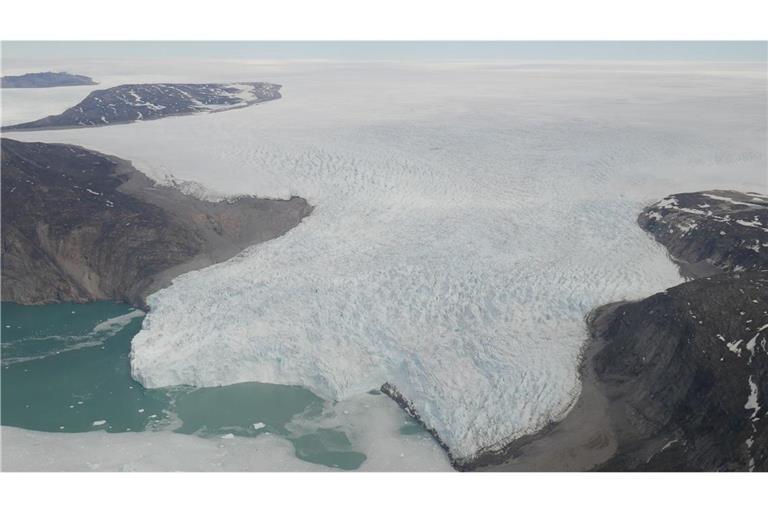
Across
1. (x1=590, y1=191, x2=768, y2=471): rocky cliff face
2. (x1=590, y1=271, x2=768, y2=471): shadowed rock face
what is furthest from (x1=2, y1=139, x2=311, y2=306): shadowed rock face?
(x1=590, y1=271, x2=768, y2=471): shadowed rock face

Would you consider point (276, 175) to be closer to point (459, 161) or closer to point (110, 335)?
point (459, 161)

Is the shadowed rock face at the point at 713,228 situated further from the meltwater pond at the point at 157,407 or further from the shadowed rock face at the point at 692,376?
the meltwater pond at the point at 157,407

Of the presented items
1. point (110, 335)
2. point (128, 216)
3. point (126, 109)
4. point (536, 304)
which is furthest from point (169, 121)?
point (536, 304)

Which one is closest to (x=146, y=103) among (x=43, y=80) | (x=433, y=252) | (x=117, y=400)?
(x=433, y=252)

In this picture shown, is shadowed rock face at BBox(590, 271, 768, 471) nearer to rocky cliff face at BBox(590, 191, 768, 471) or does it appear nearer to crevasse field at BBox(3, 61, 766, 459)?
rocky cliff face at BBox(590, 191, 768, 471)

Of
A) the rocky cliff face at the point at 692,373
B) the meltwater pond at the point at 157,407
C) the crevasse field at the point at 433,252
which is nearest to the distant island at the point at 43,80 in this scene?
the crevasse field at the point at 433,252
